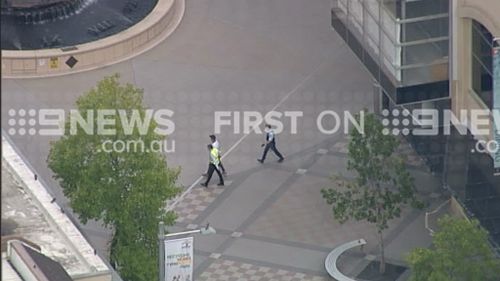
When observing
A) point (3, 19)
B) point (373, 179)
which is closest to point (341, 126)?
point (373, 179)

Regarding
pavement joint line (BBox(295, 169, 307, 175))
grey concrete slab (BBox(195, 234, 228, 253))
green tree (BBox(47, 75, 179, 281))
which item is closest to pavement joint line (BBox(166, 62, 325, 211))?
grey concrete slab (BBox(195, 234, 228, 253))

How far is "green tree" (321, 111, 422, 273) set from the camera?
3681cm

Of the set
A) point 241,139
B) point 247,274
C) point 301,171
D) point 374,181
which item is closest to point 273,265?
point 247,274

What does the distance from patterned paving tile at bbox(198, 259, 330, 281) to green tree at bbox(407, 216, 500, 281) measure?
6124 millimetres

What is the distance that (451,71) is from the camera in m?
36.7

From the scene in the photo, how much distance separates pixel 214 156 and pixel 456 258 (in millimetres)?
10857

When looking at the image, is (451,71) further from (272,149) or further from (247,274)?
(272,149)

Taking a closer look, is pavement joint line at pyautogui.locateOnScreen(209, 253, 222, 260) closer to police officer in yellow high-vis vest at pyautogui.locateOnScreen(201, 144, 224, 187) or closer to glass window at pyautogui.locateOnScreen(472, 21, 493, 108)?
police officer in yellow high-vis vest at pyautogui.locateOnScreen(201, 144, 224, 187)

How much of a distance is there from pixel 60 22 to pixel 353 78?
9467mm

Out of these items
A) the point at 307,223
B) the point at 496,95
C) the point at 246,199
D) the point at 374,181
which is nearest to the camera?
the point at 496,95

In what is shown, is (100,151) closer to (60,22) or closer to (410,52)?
(410,52)

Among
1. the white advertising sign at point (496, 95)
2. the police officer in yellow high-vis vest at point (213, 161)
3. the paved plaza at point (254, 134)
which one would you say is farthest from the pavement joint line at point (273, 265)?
the white advertising sign at point (496, 95)

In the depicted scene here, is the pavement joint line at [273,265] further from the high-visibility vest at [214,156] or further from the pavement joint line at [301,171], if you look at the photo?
the pavement joint line at [301,171]

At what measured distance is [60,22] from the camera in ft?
164
